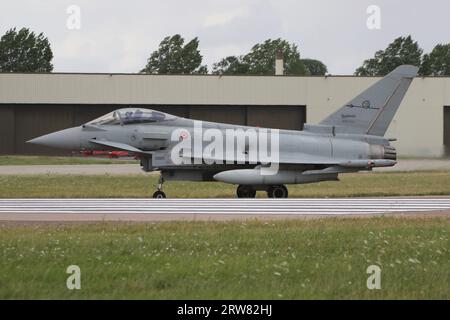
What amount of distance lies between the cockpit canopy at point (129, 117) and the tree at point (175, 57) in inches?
Result: 2479

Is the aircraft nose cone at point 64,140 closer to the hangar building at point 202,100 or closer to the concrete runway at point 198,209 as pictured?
the concrete runway at point 198,209

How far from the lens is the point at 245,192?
2186cm

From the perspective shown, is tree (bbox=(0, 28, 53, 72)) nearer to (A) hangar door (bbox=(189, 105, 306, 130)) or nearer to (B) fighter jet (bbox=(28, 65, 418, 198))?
(A) hangar door (bbox=(189, 105, 306, 130))

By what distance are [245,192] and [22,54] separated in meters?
59.1

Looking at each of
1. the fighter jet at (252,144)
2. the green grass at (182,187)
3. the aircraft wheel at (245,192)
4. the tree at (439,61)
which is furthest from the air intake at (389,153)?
the tree at (439,61)

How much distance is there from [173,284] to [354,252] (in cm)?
277

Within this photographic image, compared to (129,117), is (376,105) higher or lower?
higher

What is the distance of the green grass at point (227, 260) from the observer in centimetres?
791

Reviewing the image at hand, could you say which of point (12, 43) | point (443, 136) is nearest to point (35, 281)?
point (443, 136)

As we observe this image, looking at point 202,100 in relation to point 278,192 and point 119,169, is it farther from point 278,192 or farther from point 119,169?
point 278,192

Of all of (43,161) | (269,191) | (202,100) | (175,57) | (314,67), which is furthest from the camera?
(314,67)

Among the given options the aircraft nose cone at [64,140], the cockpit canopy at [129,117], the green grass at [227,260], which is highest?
the cockpit canopy at [129,117]

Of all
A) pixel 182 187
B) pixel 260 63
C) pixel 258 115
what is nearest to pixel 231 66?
pixel 260 63
